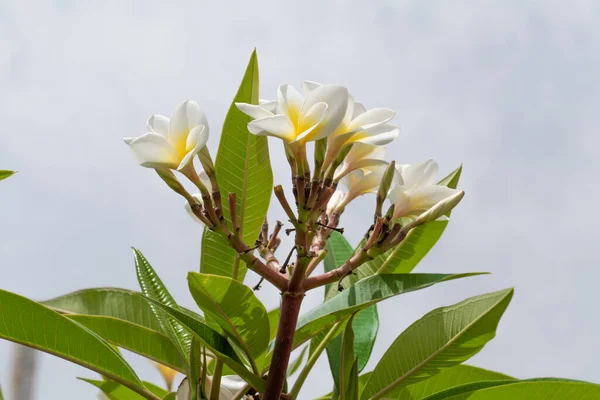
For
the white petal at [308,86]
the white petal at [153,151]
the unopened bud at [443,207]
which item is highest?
the white petal at [308,86]

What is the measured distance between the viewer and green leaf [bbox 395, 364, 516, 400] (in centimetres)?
112

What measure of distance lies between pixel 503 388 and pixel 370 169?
0.36 m

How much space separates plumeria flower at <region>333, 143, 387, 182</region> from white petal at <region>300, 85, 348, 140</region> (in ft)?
0.45

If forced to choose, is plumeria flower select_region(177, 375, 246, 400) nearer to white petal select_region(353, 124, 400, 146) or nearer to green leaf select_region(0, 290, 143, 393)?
green leaf select_region(0, 290, 143, 393)

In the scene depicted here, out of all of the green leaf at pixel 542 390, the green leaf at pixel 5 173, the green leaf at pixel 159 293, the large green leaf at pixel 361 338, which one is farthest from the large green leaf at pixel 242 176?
the green leaf at pixel 542 390

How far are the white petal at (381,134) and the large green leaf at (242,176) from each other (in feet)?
0.63

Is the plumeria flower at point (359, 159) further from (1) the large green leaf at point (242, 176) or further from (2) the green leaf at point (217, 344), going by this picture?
(2) the green leaf at point (217, 344)

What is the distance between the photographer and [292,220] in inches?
33.3

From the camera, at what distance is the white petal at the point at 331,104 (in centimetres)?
82

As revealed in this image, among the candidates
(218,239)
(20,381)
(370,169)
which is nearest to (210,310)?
(218,239)

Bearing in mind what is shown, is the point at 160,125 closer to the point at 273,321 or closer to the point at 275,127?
the point at 275,127

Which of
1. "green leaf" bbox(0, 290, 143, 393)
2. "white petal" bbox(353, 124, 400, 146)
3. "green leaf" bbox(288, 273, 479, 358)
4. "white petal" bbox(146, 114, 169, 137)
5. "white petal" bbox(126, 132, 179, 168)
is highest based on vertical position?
"white petal" bbox(146, 114, 169, 137)

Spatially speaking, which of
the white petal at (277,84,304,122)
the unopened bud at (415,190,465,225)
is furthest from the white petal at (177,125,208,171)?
the unopened bud at (415,190,465,225)

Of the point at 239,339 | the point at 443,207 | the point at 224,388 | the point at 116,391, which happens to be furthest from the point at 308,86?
the point at 116,391
